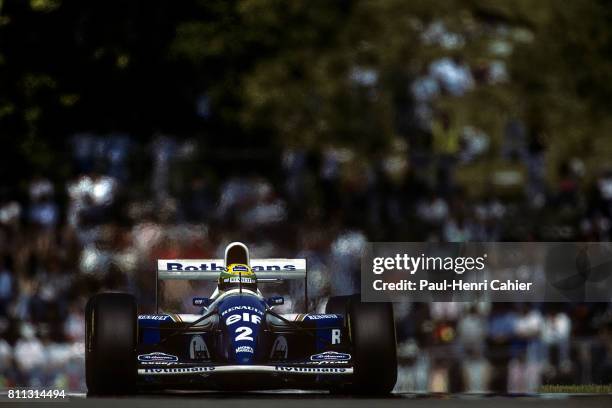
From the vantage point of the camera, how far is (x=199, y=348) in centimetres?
1409

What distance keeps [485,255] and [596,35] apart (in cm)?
932

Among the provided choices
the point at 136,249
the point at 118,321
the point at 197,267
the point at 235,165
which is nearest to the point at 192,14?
the point at 235,165

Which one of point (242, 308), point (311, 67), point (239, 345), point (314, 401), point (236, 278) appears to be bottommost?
point (314, 401)

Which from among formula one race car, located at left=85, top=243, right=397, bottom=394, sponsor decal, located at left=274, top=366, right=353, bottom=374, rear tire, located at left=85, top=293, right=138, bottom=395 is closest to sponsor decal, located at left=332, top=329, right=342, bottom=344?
formula one race car, located at left=85, top=243, right=397, bottom=394

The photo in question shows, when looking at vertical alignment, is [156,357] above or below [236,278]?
below

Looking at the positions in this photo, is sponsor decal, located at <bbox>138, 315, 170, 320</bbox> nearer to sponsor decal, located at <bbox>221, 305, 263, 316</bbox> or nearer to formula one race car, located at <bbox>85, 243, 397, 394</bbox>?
formula one race car, located at <bbox>85, 243, 397, 394</bbox>

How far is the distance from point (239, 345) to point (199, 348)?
2.28ft

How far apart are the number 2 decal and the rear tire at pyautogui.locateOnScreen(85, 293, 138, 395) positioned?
0.93 metres

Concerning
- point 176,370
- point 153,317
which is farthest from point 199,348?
point 176,370

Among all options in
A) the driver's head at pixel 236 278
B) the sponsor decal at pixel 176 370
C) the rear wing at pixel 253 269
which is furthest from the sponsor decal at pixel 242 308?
the rear wing at pixel 253 269

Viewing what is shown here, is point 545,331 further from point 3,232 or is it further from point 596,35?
point 596,35

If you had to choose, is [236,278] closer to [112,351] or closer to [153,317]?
[153,317]

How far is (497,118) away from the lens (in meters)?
26.1

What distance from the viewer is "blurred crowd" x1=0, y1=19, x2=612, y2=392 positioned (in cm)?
1922
